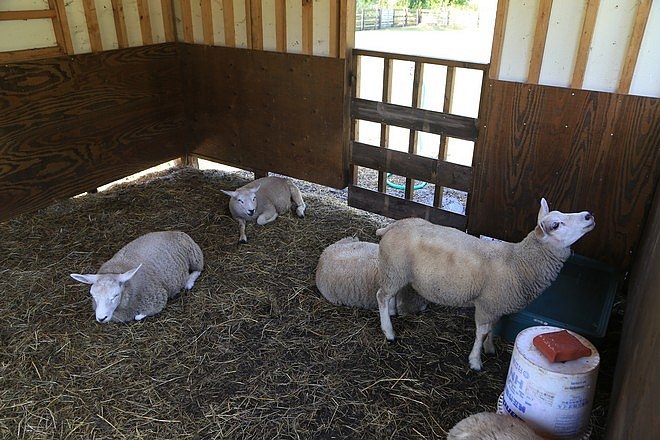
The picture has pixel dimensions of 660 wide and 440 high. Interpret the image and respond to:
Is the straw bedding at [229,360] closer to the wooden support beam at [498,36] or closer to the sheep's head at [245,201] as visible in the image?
the sheep's head at [245,201]

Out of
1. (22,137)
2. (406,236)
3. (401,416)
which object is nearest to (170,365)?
(401,416)

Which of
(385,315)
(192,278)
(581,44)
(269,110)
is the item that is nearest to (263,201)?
(269,110)

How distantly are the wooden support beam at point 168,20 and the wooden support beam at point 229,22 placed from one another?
0.94 meters

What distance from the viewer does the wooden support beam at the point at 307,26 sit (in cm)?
563

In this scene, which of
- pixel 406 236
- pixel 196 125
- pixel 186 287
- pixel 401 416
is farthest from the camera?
pixel 196 125

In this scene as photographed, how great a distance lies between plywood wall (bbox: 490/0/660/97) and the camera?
3977 mm

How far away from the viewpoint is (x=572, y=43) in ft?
14.0

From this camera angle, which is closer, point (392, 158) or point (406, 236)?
point (406, 236)

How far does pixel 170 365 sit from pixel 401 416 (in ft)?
5.71

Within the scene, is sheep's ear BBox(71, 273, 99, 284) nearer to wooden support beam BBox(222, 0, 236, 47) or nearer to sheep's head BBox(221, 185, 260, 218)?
sheep's head BBox(221, 185, 260, 218)

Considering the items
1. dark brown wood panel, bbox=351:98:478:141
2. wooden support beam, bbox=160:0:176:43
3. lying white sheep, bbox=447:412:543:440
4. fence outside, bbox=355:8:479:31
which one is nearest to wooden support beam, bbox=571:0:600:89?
dark brown wood panel, bbox=351:98:478:141

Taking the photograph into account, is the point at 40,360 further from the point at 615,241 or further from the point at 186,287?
the point at 615,241

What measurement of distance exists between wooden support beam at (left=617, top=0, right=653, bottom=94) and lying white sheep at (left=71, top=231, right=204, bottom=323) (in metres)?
4.00

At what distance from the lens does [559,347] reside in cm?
261
